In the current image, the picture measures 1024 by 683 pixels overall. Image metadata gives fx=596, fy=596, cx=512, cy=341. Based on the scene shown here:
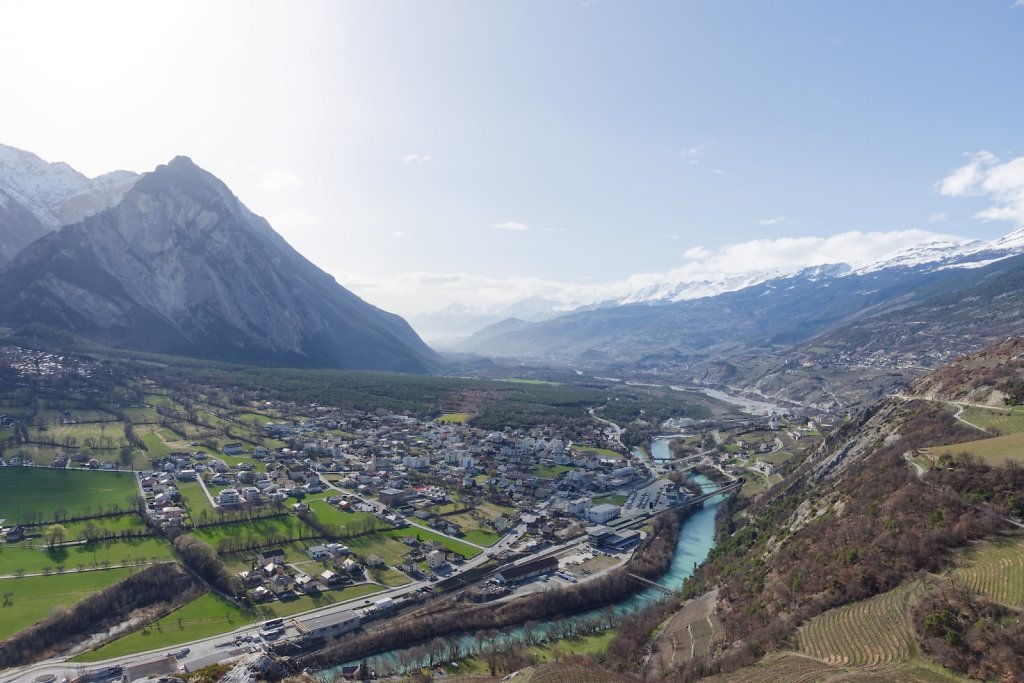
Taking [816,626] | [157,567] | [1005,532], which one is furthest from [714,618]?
[157,567]

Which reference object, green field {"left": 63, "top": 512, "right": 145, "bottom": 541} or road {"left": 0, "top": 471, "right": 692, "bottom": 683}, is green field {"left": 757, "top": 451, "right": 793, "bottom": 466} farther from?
green field {"left": 63, "top": 512, "right": 145, "bottom": 541}

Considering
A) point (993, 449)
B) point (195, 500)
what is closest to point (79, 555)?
point (195, 500)

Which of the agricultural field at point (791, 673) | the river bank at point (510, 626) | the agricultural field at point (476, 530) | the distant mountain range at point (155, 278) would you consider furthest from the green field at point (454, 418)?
the agricultural field at point (791, 673)

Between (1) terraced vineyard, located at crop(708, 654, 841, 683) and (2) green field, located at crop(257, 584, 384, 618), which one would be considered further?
(2) green field, located at crop(257, 584, 384, 618)

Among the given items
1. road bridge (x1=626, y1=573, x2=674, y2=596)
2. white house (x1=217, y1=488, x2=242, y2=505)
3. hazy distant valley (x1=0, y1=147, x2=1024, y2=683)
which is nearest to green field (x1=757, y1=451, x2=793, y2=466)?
hazy distant valley (x1=0, y1=147, x2=1024, y2=683)

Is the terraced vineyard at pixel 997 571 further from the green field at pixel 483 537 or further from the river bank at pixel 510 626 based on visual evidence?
the green field at pixel 483 537

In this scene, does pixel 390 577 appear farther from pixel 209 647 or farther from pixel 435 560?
pixel 209 647

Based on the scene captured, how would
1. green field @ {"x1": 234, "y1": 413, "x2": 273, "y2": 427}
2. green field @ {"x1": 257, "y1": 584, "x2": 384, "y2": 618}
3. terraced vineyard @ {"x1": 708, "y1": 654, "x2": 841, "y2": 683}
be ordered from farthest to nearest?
green field @ {"x1": 234, "y1": 413, "x2": 273, "y2": 427} < green field @ {"x1": 257, "y1": 584, "x2": 384, "y2": 618} < terraced vineyard @ {"x1": 708, "y1": 654, "x2": 841, "y2": 683}
